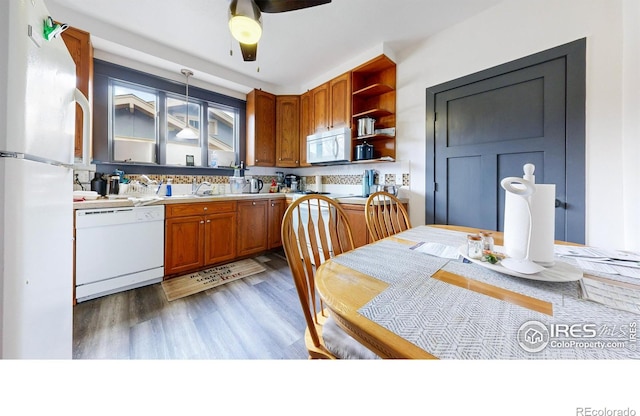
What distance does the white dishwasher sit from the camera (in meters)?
1.77

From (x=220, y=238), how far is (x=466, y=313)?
104 inches

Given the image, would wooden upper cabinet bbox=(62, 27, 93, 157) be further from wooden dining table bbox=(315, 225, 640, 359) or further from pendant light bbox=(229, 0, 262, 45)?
wooden dining table bbox=(315, 225, 640, 359)

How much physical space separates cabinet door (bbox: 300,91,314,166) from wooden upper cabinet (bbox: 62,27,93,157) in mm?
2351

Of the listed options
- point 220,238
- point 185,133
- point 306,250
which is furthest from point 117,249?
point 306,250

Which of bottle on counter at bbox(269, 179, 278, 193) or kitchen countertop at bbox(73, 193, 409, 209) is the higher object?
bottle on counter at bbox(269, 179, 278, 193)

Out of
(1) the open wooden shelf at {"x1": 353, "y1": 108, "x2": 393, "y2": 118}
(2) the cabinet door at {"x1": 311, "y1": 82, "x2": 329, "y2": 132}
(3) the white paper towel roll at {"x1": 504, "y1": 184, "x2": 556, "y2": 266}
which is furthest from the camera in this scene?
(2) the cabinet door at {"x1": 311, "y1": 82, "x2": 329, "y2": 132}

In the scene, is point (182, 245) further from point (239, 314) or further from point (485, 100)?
point (485, 100)

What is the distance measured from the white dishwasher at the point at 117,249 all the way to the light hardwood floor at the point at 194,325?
0.11m

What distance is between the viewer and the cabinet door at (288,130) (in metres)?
3.46

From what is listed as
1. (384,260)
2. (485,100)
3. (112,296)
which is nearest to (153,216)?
(112,296)

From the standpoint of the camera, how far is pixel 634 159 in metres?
1.35

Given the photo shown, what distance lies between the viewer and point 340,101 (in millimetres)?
2832

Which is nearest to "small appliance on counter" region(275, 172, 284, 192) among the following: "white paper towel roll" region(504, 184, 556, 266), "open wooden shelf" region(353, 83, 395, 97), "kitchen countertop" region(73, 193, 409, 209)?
"kitchen countertop" region(73, 193, 409, 209)

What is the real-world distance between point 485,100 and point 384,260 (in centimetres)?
214
